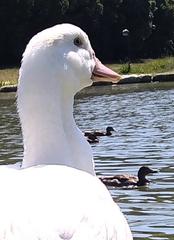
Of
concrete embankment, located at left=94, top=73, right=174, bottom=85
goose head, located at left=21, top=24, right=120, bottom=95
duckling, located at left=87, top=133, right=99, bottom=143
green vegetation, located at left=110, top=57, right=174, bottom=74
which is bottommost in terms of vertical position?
green vegetation, located at left=110, top=57, right=174, bottom=74

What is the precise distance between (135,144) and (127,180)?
16.2 feet

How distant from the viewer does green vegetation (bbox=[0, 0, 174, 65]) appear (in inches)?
2466

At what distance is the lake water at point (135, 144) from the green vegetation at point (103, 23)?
27.2 m

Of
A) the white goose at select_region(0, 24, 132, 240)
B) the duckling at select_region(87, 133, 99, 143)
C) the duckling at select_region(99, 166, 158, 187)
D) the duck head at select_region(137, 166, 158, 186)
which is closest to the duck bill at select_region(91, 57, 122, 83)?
the white goose at select_region(0, 24, 132, 240)

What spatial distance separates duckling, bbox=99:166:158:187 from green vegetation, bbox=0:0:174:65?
158 feet

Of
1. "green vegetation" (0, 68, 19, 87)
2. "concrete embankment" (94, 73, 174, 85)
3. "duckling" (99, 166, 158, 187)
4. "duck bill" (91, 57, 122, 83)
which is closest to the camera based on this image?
"duck bill" (91, 57, 122, 83)

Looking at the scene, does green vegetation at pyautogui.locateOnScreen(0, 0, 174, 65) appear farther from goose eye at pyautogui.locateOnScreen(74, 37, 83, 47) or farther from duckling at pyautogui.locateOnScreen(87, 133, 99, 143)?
goose eye at pyautogui.locateOnScreen(74, 37, 83, 47)

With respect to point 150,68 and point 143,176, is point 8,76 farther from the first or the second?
point 143,176

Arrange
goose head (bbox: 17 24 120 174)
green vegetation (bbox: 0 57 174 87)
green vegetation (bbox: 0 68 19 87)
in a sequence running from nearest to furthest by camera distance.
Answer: goose head (bbox: 17 24 120 174) → green vegetation (bbox: 0 68 19 87) → green vegetation (bbox: 0 57 174 87)

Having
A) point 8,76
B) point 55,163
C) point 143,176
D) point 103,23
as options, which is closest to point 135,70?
point 8,76

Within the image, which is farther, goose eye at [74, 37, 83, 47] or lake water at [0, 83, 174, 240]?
lake water at [0, 83, 174, 240]

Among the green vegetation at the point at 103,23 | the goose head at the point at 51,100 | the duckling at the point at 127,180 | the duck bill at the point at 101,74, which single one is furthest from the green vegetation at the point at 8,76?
the goose head at the point at 51,100

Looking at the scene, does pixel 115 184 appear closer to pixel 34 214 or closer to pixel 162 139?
pixel 162 139

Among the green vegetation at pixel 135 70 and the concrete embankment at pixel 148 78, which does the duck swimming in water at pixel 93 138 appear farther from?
the green vegetation at pixel 135 70
